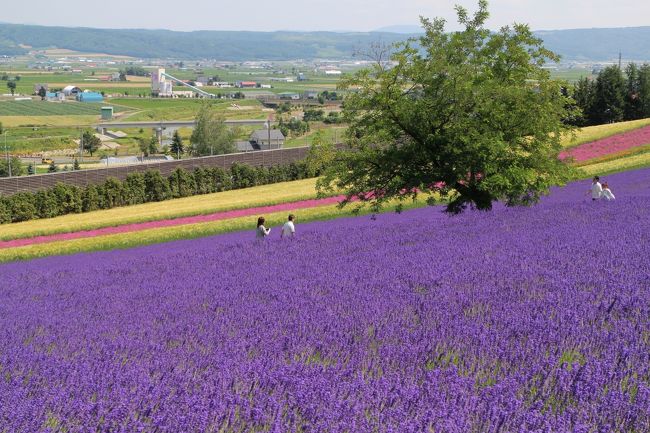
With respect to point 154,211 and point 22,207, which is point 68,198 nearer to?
point 22,207

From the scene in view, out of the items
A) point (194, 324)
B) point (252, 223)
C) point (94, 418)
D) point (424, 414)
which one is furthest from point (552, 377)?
point (252, 223)

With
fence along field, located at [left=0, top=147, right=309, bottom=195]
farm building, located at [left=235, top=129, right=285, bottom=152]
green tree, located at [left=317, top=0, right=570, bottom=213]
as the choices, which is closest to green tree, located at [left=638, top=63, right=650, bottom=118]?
fence along field, located at [left=0, top=147, right=309, bottom=195]

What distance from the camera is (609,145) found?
5028 cm

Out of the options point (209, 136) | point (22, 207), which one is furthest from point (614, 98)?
point (22, 207)

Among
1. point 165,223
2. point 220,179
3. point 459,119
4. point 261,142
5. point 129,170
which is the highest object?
point 459,119

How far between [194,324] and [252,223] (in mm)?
23985

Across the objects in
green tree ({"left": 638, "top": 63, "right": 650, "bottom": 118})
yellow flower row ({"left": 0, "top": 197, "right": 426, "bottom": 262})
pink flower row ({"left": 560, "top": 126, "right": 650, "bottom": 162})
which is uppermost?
green tree ({"left": 638, "top": 63, "right": 650, "bottom": 118})

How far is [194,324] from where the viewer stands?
25.5ft

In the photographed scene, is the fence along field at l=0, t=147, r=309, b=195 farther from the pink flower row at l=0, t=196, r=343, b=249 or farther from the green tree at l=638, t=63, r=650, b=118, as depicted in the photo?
the green tree at l=638, t=63, r=650, b=118

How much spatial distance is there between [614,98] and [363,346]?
85414 millimetres

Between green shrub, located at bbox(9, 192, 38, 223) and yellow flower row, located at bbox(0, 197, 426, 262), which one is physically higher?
yellow flower row, located at bbox(0, 197, 426, 262)

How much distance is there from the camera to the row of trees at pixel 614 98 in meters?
83.8

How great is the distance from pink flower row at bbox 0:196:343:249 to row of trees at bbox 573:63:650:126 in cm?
5417

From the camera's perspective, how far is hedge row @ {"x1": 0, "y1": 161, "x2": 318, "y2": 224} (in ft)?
154
